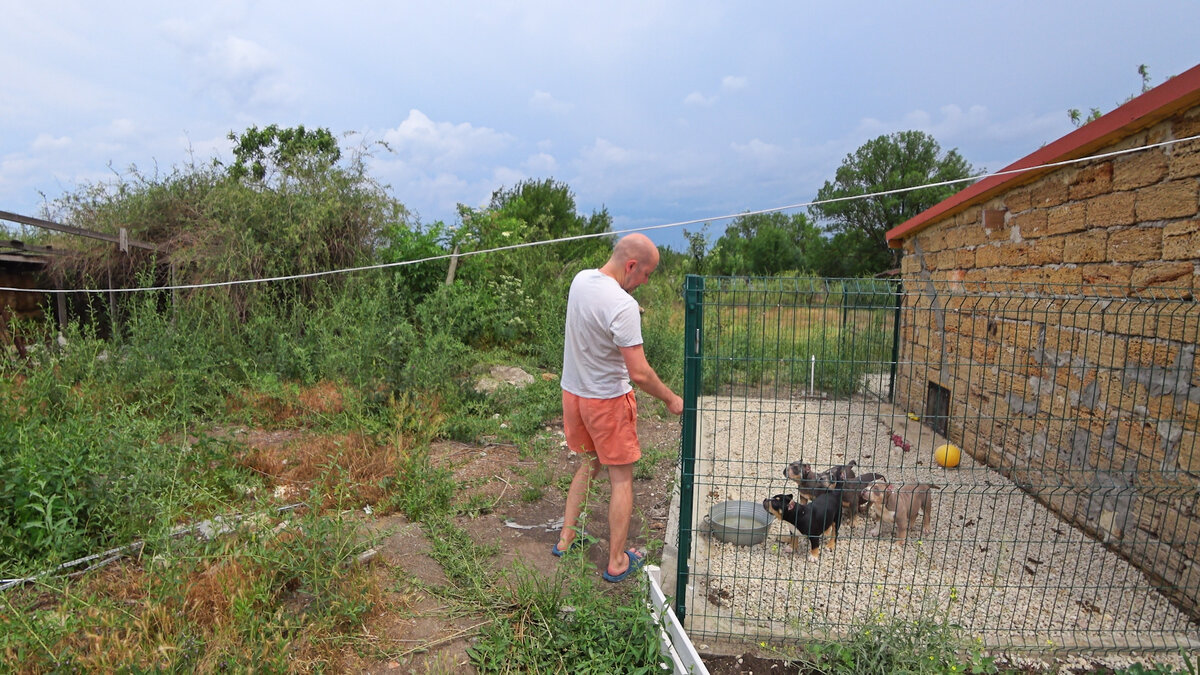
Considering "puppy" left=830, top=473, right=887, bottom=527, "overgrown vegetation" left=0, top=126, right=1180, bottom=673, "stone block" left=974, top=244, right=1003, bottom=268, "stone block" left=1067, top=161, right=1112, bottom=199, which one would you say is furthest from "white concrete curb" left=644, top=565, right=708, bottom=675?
"stone block" left=974, top=244, right=1003, bottom=268

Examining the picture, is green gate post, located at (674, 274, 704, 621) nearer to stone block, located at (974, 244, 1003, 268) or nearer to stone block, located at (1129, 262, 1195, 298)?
stone block, located at (1129, 262, 1195, 298)

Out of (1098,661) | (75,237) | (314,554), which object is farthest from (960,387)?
(75,237)

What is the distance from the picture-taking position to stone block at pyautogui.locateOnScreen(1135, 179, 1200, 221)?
308 cm

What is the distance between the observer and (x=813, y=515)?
3.41m

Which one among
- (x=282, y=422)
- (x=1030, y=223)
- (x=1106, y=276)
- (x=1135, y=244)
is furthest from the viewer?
(x=282, y=422)

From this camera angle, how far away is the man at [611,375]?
9.82 ft

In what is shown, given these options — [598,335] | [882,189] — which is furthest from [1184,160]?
[882,189]

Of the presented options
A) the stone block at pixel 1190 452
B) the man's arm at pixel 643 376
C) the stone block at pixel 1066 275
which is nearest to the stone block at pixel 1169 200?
the stone block at pixel 1066 275

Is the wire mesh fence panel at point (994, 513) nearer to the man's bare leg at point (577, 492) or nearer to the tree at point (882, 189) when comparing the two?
the man's bare leg at point (577, 492)

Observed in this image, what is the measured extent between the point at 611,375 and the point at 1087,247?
3229mm

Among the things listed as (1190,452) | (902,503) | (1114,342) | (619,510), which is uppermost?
(1114,342)

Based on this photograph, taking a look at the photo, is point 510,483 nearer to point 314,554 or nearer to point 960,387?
point 314,554

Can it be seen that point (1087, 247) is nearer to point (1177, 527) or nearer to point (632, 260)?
point (1177, 527)

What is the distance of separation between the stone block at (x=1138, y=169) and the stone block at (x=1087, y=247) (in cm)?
31
